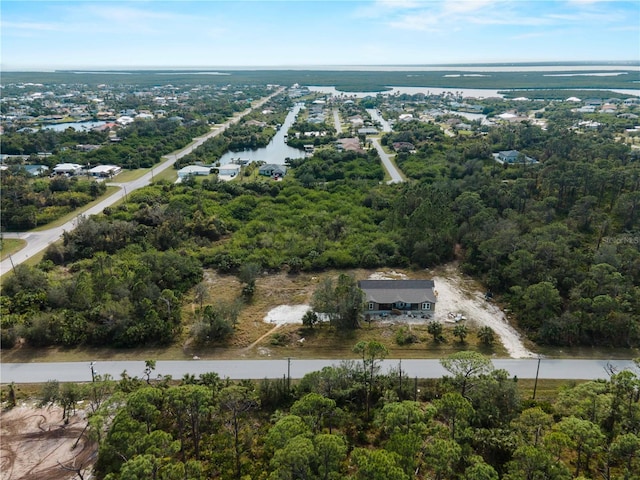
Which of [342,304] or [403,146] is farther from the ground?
[403,146]

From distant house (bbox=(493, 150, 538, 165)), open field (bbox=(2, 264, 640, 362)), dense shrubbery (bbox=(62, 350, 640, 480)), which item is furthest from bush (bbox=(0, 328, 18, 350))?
distant house (bbox=(493, 150, 538, 165))

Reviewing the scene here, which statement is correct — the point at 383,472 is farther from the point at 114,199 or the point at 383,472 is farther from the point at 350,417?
the point at 114,199

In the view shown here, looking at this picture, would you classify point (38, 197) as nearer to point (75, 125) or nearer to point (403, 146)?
point (403, 146)

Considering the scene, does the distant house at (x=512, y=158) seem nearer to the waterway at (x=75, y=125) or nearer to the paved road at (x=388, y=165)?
the paved road at (x=388, y=165)

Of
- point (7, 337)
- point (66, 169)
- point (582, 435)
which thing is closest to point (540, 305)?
point (582, 435)

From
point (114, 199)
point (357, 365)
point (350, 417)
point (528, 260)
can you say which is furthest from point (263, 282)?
point (114, 199)

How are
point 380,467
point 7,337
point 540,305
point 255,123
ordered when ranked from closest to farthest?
point 380,467 < point 7,337 < point 540,305 < point 255,123

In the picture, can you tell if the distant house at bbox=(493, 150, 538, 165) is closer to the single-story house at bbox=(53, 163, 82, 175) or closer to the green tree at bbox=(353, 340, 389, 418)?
the green tree at bbox=(353, 340, 389, 418)
